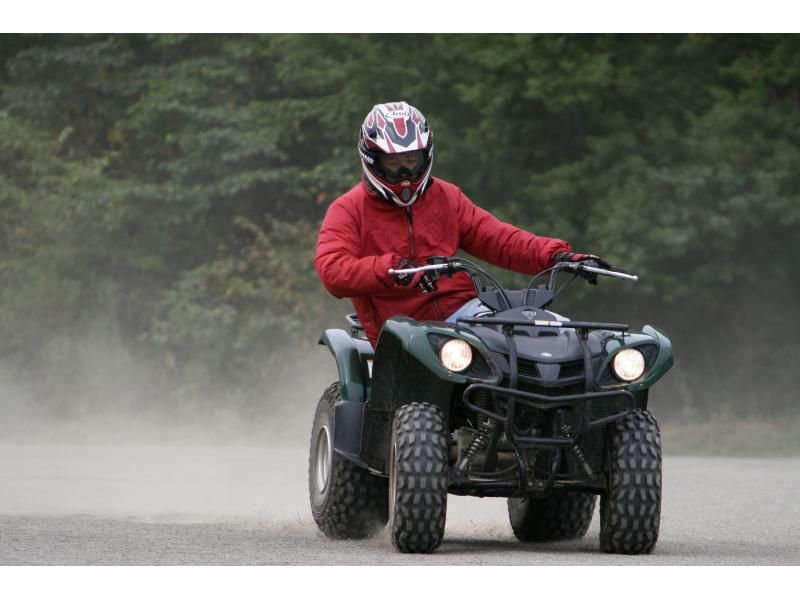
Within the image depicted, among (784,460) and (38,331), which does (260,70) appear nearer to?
(38,331)

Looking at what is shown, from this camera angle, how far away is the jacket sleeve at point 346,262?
28.1ft

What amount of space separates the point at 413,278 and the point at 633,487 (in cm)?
152

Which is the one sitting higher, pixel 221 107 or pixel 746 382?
pixel 221 107

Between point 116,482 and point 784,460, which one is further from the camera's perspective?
point 784,460

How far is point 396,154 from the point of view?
9.00m

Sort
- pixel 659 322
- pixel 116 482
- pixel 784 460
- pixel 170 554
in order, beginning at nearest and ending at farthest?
pixel 170 554, pixel 116 482, pixel 784 460, pixel 659 322

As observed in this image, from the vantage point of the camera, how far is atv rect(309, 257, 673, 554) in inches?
314

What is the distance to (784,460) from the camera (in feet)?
63.1

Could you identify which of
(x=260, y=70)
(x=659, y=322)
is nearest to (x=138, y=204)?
(x=260, y=70)

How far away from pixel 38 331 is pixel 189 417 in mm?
3311

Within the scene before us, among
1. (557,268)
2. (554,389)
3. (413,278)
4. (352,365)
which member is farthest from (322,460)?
(554,389)

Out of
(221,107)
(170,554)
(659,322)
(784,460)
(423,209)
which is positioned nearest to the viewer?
(170,554)

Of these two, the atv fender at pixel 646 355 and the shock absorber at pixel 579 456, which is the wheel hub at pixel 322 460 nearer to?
the shock absorber at pixel 579 456

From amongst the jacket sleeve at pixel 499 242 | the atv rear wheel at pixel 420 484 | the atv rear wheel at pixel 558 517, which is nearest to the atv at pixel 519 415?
the atv rear wheel at pixel 420 484
